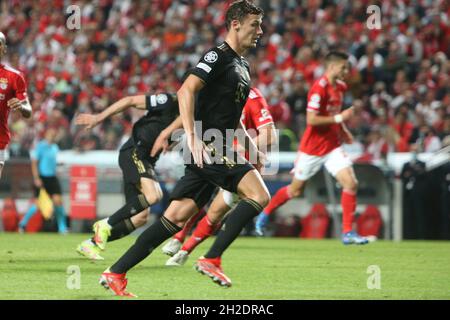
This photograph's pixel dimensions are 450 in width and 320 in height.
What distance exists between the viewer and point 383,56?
21.0m

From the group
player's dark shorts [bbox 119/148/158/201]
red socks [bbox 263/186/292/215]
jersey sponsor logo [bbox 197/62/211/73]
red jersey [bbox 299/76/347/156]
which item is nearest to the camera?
jersey sponsor logo [bbox 197/62/211/73]

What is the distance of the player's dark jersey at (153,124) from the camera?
12.0m

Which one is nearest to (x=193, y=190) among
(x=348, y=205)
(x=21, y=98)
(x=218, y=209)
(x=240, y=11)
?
(x=240, y=11)

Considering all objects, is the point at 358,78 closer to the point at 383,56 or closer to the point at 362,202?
the point at 383,56

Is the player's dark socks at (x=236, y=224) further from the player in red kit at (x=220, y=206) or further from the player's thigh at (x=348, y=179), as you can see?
the player's thigh at (x=348, y=179)

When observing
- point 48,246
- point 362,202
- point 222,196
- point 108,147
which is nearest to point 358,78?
point 362,202

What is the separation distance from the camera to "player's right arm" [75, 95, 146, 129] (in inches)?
411

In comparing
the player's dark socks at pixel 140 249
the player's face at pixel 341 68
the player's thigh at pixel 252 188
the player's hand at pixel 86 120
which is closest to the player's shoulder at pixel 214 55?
the player's thigh at pixel 252 188

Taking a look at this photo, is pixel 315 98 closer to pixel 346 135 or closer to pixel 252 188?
pixel 346 135

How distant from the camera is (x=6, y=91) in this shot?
10898mm

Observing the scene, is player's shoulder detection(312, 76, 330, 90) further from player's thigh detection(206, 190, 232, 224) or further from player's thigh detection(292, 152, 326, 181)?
player's thigh detection(206, 190, 232, 224)

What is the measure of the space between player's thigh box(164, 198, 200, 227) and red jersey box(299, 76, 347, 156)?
569cm

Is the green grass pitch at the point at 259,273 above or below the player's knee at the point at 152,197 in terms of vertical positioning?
below

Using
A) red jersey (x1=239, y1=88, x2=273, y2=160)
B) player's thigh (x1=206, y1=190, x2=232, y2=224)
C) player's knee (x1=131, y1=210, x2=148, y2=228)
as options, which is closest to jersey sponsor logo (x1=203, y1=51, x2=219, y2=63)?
player's thigh (x1=206, y1=190, x2=232, y2=224)
